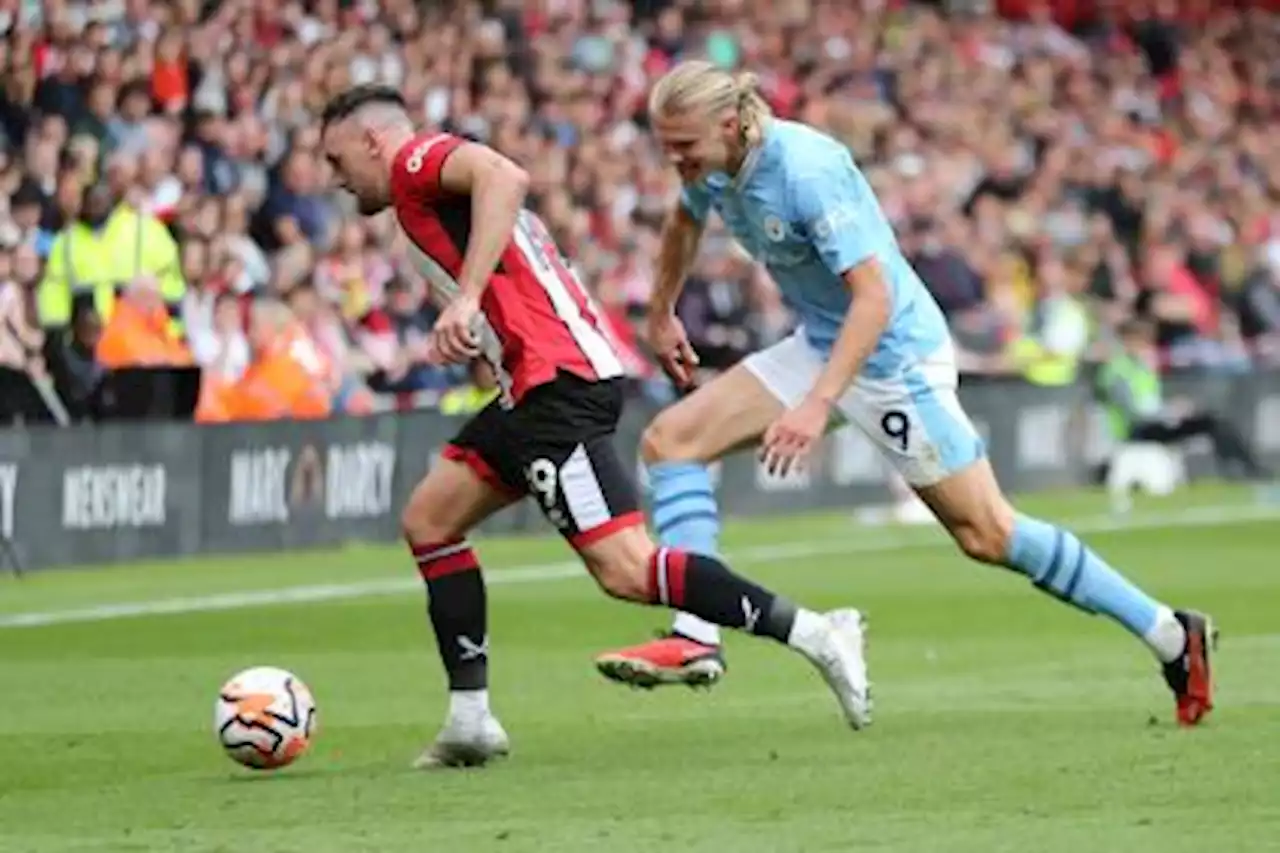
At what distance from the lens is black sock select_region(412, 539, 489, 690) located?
10758mm

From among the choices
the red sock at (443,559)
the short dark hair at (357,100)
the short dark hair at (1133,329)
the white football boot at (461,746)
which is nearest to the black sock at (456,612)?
the red sock at (443,559)

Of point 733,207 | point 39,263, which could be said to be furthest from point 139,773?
point 39,263

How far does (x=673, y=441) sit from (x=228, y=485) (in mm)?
9836

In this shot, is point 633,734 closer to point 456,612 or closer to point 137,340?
point 456,612

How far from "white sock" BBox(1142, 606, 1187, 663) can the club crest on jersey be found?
65.4 inches

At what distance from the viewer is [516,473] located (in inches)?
418

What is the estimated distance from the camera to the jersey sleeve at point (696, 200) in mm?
11688

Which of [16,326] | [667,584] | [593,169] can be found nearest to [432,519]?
[667,584]

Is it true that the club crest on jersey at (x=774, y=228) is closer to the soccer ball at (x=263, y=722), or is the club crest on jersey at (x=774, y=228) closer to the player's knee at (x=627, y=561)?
the player's knee at (x=627, y=561)

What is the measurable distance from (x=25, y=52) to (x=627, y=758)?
12042 mm

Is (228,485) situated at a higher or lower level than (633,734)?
lower

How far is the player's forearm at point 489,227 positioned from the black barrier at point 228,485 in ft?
32.0

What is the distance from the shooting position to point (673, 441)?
11766 millimetres

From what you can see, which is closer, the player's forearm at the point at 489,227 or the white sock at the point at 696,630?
the player's forearm at the point at 489,227
